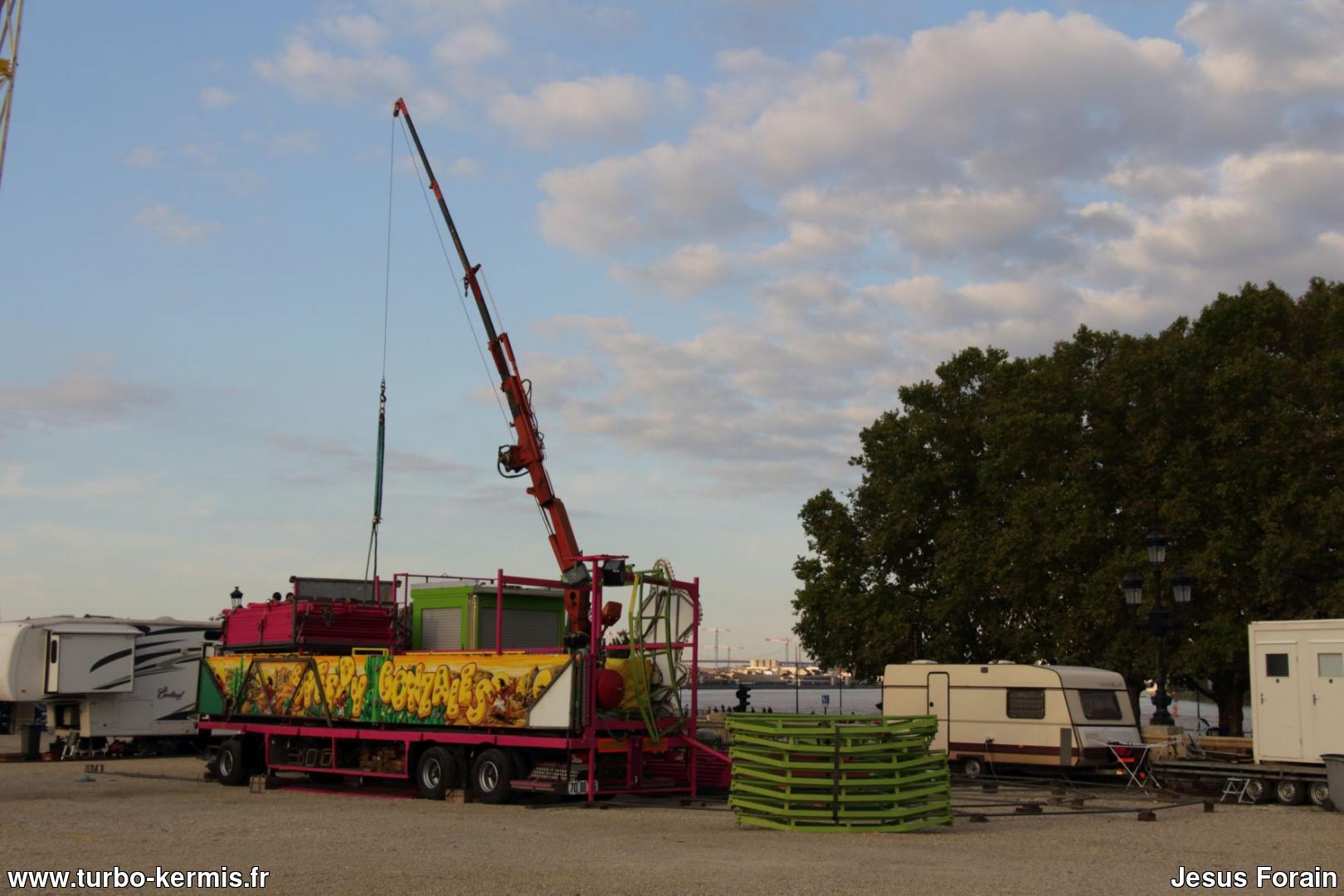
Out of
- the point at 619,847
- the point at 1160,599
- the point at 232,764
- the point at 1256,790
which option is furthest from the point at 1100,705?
the point at 232,764

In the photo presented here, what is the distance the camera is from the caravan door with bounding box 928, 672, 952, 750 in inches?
1182

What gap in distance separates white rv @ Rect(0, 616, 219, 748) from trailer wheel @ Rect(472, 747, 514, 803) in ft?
50.0

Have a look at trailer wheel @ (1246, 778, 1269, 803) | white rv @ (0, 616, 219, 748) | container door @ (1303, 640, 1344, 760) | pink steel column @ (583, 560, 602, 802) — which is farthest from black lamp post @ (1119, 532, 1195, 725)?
white rv @ (0, 616, 219, 748)

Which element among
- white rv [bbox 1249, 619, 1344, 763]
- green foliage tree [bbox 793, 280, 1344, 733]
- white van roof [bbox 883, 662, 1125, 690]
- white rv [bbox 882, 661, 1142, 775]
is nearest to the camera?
white rv [bbox 1249, 619, 1344, 763]

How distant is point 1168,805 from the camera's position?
22156 millimetres

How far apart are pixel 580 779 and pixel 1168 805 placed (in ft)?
30.4

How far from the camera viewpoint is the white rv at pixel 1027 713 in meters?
27.7

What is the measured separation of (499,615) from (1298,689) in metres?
13.2

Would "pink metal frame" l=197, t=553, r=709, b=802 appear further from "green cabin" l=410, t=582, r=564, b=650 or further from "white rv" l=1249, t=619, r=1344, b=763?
"white rv" l=1249, t=619, r=1344, b=763

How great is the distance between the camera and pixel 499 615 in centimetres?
2338

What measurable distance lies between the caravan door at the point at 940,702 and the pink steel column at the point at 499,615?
33.7ft

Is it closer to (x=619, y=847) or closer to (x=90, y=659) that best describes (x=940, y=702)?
(x=619, y=847)

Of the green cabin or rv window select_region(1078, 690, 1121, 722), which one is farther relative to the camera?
rv window select_region(1078, 690, 1121, 722)

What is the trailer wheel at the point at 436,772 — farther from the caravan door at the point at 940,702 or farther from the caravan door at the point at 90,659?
the caravan door at the point at 90,659
